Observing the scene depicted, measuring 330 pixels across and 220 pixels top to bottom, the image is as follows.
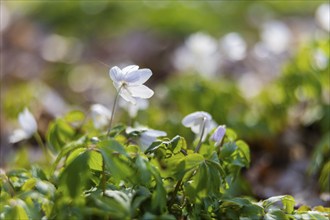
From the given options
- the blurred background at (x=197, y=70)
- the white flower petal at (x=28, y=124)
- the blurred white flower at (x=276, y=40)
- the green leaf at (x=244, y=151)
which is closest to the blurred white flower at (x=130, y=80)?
the green leaf at (x=244, y=151)

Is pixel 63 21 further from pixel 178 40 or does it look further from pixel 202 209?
pixel 202 209

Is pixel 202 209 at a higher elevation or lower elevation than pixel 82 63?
higher

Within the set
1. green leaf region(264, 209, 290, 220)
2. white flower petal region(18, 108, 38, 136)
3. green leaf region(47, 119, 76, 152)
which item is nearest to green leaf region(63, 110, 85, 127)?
green leaf region(47, 119, 76, 152)

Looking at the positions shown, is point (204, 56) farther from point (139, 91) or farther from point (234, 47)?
point (139, 91)

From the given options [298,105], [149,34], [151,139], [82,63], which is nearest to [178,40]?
[149,34]

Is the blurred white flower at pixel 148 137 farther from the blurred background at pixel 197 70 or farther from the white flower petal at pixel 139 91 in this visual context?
the blurred background at pixel 197 70

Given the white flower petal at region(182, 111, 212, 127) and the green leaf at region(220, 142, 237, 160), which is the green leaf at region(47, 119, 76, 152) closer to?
the white flower petal at region(182, 111, 212, 127)

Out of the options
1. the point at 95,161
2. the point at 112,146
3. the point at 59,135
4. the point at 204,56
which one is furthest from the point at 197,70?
the point at 112,146
